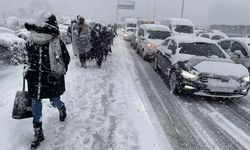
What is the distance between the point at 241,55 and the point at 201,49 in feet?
12.0

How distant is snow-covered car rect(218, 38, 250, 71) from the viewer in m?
12.5

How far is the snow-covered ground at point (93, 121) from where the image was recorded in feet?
16.8

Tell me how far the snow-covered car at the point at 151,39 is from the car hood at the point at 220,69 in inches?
266

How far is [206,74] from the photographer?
797 cm

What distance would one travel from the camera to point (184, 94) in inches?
348

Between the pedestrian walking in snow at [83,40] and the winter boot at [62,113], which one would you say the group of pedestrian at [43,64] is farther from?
the pedestrian walking in snow at [83,40]

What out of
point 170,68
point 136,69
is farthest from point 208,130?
point 136,69

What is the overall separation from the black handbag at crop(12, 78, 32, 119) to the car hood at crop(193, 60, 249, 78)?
14.8ft

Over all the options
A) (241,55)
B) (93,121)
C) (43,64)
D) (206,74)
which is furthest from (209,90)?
(241,55)

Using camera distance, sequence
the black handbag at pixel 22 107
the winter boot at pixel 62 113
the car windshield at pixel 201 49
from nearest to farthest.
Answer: the black handbag at pixel 22 107
the winter boot at pixel 62 113
the car windshield at pixel 201 49

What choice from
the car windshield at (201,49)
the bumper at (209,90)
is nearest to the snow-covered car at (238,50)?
the car windshield at (201,49)

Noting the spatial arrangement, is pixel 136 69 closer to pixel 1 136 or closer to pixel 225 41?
pixel 225 41

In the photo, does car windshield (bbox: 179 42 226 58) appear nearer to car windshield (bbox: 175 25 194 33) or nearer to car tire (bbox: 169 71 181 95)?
car tire (bbox: 169 71 181 95)

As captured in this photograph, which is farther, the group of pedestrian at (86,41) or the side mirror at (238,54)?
the side mirror at (238,54)
